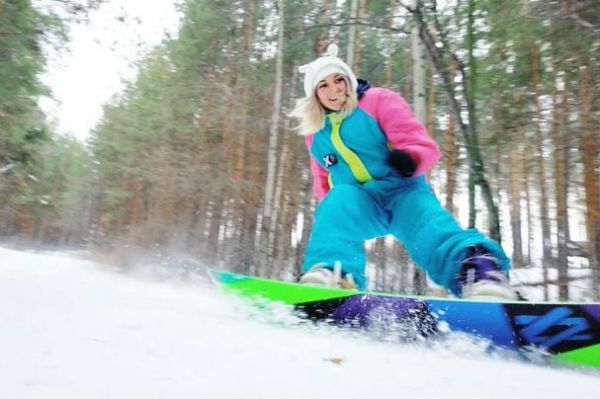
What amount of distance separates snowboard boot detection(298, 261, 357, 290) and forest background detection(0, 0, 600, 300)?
146cm

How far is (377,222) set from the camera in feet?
8.66

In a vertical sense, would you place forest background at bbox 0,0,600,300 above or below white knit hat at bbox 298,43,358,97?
above

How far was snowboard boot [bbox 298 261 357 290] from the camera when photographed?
238 cm

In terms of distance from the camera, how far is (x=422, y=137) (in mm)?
2500

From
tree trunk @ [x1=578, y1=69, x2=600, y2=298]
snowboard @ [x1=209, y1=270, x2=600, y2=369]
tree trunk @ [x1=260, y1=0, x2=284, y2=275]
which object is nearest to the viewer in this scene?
snowboard @ [x1=209, y1=270, x2=600, y2=369]

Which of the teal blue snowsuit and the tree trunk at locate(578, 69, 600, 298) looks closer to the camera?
the teal blue snowsuit

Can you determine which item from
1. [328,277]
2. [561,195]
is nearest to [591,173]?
[561,195]

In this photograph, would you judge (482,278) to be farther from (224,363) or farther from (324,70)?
(324,70)

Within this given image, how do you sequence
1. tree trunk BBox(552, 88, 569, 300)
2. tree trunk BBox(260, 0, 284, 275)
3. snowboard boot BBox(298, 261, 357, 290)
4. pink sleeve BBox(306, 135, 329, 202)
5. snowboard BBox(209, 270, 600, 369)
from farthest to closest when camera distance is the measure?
tree trunk BBox(260, 0, 284, 275) < tree trunk BBox(552, 88, 569, 300) < pink sleeve BBox(306, 135, 329, 202) < snowboard boot BBox(298, 261, 357, 290) < snowboard BBox(209, 270, 600, 369)

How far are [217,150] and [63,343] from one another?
946 cm

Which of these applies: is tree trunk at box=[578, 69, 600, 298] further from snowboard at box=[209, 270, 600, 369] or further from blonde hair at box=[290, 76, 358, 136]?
snowboard at box=[209, 270, 600, 369]

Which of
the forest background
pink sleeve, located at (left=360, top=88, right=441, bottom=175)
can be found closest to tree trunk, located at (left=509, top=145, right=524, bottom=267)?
the forest background

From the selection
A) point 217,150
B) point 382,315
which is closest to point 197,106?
point 217,150

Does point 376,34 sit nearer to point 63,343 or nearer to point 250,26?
point 250,26
